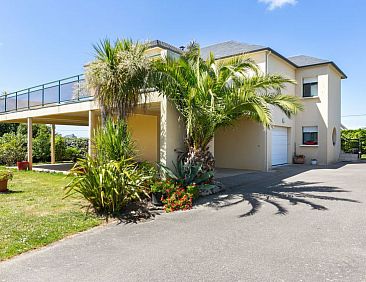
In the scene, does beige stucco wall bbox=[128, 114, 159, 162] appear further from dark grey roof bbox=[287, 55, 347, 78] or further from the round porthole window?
the round porthole window

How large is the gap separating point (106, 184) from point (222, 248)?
12.0 feet

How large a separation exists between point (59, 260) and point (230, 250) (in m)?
2.87

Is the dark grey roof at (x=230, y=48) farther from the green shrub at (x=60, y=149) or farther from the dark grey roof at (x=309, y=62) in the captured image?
the green shrub at (x=60, y=149)

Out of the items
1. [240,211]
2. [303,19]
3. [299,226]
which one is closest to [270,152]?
[303,19]

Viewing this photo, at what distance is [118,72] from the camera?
970 cm

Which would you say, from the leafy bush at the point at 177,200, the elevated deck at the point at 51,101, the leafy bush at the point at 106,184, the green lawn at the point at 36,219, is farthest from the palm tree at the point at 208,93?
the elevated deck at the point at 51,101

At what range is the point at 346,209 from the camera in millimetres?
7875

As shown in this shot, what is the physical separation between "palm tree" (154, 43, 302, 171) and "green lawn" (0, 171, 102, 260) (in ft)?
13.8

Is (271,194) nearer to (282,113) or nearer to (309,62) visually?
(282,113)

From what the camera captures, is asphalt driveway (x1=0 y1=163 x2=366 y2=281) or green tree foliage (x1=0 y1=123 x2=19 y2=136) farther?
green tree foliage (x1=0 y1=123 x2=19 y2=136)

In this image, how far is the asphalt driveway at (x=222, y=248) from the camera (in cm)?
433

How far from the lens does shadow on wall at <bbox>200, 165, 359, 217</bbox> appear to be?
8.61 m

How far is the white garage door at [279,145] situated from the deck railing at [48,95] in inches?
441

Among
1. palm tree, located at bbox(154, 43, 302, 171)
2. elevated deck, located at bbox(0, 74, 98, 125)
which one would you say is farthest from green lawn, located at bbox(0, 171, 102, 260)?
elevated deck, located at bbox(0, 74, 98, 125)
